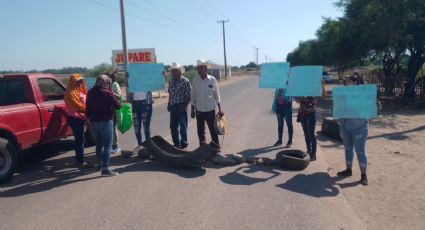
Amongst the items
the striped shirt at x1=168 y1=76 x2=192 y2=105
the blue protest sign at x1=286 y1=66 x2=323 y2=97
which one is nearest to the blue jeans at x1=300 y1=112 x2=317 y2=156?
the blue protest sign at x1=286 y1=66 x2=323 y2=97

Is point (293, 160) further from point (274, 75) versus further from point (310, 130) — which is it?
point (274, 75)

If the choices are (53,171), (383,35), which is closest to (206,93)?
(53,171)

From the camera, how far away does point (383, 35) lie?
1898 centimetres

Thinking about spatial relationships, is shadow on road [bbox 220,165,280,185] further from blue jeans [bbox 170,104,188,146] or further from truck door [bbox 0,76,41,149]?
truck door [bbox 0,76,41,149]

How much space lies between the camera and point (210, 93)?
24.8 feet

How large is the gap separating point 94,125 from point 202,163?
1946mm

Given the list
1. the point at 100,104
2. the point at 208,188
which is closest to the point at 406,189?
the point at 208,188

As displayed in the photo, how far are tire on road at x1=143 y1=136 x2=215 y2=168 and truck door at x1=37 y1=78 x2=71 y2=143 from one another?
1.78 m

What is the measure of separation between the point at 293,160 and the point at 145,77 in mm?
3551

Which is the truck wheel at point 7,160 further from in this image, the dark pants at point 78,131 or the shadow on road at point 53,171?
the dark pants at point 78,131

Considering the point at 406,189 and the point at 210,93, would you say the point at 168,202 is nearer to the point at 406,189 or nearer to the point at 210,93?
the point at 210,93

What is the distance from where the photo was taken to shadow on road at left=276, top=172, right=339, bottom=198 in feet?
18.8

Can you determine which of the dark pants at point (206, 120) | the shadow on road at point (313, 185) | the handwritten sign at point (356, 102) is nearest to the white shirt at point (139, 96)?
the dark pants at point (206, 120)

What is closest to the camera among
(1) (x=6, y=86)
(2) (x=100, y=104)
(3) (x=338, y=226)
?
(3) (x=338, y=226)
